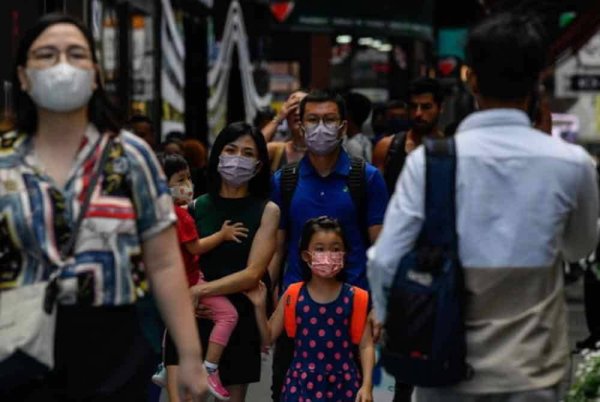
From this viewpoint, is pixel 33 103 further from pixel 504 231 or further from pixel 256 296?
pixel 256 296

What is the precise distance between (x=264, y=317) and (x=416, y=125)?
2595mm

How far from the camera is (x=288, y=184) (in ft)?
27.7

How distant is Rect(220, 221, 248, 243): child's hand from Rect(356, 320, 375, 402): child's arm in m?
0.88

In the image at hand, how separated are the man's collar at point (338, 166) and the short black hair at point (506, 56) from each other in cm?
327

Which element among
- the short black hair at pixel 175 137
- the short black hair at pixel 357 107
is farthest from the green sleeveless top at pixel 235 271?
the short black hair at pixel 175 137

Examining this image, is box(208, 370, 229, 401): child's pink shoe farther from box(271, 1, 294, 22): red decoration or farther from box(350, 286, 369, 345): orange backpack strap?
box(271, 1, 294, 22): red decoration

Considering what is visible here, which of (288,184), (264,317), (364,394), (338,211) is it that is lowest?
(364,394)

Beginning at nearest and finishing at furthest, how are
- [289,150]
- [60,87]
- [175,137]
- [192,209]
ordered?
[60,87] → [192,209] → [289,150] → [175,137]

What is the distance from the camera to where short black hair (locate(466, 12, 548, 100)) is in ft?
16.5

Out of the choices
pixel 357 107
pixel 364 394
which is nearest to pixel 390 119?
pixel 357 107

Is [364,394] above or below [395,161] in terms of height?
below

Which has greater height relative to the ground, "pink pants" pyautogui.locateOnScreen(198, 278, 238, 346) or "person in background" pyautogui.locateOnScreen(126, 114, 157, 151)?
"person in background" pyautogui.locateOnScreen(126, 114, 157, 151)

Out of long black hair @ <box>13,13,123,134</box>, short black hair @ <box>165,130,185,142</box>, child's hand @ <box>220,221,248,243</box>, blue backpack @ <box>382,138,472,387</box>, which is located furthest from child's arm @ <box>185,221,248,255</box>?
short black hair @ <box>165,130,185,142</box>

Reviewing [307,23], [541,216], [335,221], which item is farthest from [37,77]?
[307,23]
